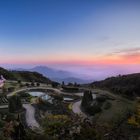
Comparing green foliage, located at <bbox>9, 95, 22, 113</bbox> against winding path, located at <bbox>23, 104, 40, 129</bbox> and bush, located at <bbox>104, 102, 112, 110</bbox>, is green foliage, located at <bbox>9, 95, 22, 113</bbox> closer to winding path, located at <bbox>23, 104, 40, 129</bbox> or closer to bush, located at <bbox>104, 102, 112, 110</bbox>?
winding path, located at <bbox>23, 104, 40, 129</bbox>

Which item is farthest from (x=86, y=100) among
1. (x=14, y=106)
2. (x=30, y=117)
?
(x=14, y=106)

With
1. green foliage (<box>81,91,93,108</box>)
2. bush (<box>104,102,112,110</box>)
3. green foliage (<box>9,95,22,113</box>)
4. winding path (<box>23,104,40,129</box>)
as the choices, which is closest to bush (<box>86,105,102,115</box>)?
bush (<box>104,102,112,110</box>)

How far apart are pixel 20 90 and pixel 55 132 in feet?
150

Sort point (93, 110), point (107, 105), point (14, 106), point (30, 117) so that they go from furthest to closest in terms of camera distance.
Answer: point (107, 105) < point (14, 106) < point (93, 110) < point (30, 117)

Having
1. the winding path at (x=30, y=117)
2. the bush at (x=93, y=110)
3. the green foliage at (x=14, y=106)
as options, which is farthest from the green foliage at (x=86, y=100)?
the green foliage at (x=14, y=106)

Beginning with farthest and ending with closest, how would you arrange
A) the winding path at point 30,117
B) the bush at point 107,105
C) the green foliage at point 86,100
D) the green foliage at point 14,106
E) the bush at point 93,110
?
the green foliage at point 86,100
the bush at point 107,105
the green foliage at point 14,106
the bush at point 93,110
the winding path at point 30,117

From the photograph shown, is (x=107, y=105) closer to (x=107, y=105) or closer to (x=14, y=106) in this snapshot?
(x=107, y=105)

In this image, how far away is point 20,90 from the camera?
225 ft

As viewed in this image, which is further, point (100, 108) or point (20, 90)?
point (20, 90)

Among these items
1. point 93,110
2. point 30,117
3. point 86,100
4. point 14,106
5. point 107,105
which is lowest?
point 30,117

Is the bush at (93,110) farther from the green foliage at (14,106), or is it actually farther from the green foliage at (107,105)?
the green foliage at (14,106)

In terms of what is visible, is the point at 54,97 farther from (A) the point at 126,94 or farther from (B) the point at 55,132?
(B) the point at 55,132

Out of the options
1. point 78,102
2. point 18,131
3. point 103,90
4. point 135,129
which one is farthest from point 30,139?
point 103,90

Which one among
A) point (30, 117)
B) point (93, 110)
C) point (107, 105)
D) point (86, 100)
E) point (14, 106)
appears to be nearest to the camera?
point (30, 117)
